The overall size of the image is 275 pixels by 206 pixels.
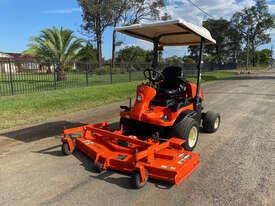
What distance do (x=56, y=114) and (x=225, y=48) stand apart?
188 ft

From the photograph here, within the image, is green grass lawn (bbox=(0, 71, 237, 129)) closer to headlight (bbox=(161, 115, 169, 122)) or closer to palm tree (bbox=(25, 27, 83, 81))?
headlight (bbox=(161, 115, 169, 122))

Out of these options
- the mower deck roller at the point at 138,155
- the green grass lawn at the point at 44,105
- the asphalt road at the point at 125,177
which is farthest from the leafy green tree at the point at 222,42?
the mower deck roller at the point at 138,155

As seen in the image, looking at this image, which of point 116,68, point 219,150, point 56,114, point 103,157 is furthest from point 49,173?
point 116,68

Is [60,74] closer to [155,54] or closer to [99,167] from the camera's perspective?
[155,54]

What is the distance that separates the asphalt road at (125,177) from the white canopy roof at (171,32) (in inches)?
84.1

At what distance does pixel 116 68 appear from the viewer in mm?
21328

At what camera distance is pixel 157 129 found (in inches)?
212

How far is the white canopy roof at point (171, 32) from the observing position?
Answer: 17.6 ft

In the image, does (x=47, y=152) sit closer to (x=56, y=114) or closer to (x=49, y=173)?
(x=49, y=173)

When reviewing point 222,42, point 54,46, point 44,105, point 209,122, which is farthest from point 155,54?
point 222,42

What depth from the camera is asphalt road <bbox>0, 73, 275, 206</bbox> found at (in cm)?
374

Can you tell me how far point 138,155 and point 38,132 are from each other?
362 cm

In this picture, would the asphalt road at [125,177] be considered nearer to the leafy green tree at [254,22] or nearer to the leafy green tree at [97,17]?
the leafy green tree at [97,17]

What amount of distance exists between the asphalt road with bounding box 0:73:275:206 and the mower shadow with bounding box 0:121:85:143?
0.02 meters
